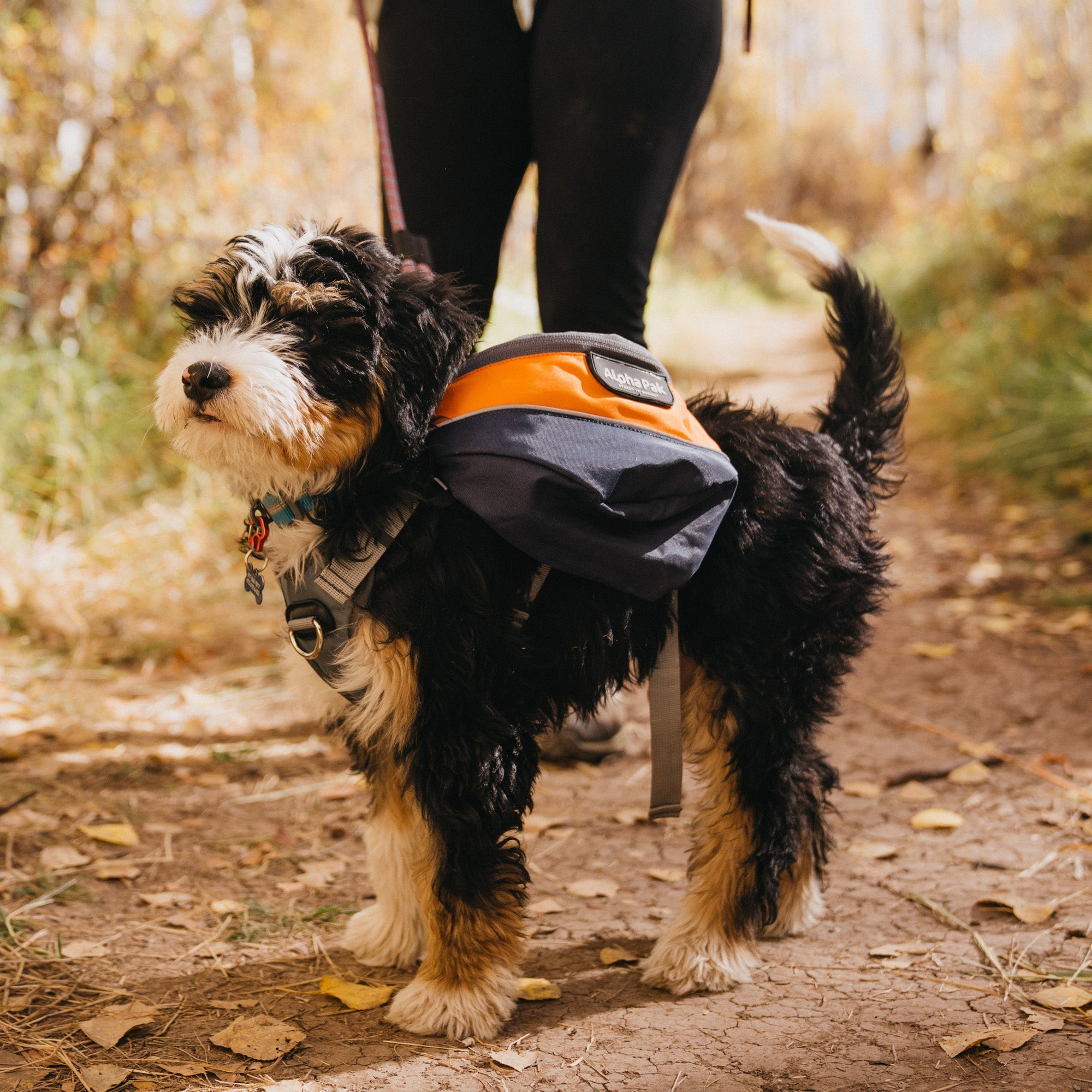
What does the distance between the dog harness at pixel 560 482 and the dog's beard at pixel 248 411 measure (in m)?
0.17

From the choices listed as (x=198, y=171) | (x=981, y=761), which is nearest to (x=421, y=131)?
(x=981, y=761)

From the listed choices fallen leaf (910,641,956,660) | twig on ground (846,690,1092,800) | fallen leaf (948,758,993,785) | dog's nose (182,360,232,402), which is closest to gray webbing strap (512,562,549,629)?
dog's nose (182,360,232,402)

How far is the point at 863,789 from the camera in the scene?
3.00 meters

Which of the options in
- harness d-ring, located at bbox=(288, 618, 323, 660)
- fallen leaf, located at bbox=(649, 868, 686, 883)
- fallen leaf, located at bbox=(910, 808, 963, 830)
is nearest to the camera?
harness d-ring, located at bbox=(288, 618, 323, 660)

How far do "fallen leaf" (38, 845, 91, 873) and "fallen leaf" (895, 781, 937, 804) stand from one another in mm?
2315

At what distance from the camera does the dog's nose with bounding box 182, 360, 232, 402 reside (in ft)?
5.32

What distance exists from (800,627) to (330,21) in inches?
485

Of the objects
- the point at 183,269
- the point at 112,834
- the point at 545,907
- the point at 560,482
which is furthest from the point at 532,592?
the point at 183,269

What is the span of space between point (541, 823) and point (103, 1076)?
136 centimetres

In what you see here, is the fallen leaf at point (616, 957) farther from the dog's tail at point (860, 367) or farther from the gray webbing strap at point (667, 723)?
the dog's tail at point (860, 367)

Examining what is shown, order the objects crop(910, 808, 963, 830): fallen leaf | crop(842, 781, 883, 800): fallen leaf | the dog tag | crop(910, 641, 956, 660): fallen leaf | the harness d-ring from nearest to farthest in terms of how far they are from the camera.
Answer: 1. the harness d-ring
2. the dog tag
3. crop(910, 808, 963, 830): fallen leaf
4. crop(842, 781, 883, 800): fallen leaf
5. crop(910, 641, 956, 660): fallen leaf

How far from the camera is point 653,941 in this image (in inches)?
88.2

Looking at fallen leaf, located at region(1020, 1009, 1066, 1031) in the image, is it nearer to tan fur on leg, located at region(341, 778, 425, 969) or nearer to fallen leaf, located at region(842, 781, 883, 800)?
fallen leaf, located at region(842, 781, 883, 800)

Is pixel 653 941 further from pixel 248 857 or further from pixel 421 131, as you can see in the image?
pixel 421 131
